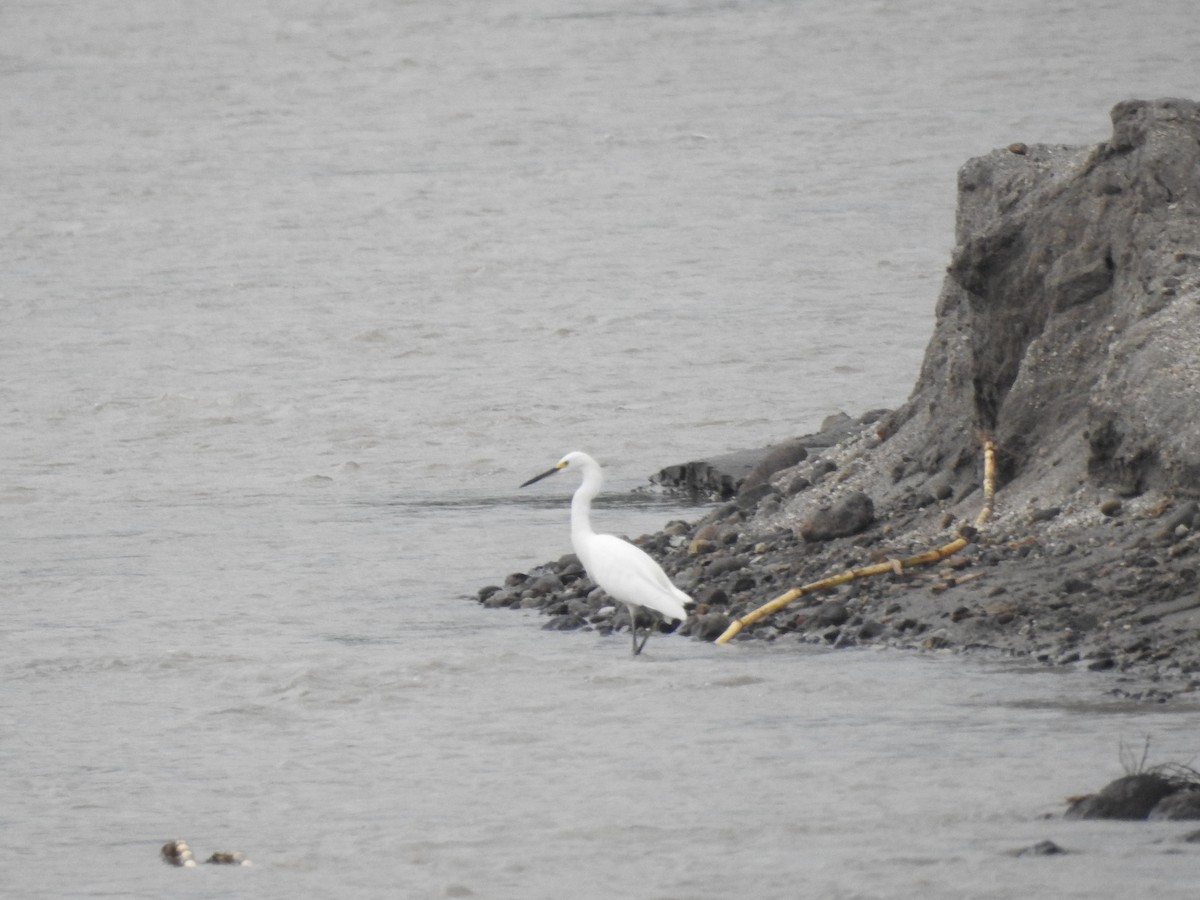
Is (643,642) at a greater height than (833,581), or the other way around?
(833,581)

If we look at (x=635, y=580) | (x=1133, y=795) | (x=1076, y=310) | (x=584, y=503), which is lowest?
(x=1133, y=795)

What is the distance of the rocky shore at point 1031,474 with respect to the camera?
1252 cm

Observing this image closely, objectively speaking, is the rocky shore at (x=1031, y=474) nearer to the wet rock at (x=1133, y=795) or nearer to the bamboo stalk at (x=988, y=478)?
the bamboo stalk at (x=988, y=478)

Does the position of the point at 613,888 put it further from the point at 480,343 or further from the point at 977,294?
the point at 480,343

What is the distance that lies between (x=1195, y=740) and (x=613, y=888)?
2.96m

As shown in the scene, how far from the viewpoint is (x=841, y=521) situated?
14.7 meters

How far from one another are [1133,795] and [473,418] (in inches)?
707

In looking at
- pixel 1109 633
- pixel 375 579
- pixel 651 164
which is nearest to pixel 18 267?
pixel 651 164

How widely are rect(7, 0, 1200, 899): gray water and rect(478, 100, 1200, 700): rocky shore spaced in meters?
0.50

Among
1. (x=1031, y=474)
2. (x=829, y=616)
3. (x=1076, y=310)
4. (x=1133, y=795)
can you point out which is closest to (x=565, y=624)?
→ (x=829, y=616)

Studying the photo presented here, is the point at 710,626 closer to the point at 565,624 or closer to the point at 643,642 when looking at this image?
the point at 643,642

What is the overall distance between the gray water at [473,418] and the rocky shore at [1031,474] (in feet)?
1.65

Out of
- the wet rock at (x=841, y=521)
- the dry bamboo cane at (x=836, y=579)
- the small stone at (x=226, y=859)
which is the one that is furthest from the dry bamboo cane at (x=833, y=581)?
the small stone at (x=226, y=859)

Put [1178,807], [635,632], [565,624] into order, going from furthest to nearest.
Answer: [565,624] < [635,632] < [1178,807]
